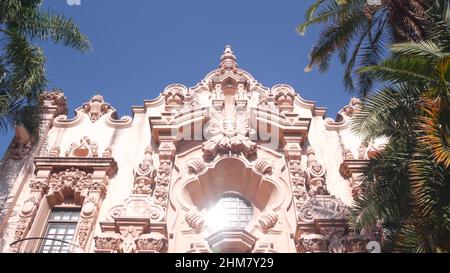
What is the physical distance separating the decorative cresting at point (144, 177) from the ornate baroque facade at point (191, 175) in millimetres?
34

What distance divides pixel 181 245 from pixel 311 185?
4406mm

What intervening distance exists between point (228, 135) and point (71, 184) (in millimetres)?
5465

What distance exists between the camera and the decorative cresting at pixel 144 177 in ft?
45.0

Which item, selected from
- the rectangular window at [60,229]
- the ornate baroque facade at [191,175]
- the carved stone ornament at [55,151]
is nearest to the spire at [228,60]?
the ornate baroque facade at [191,175]

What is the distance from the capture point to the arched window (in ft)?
47.3

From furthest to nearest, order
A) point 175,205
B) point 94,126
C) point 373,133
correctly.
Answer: point 94,126 → point 175,205 → point 373,133

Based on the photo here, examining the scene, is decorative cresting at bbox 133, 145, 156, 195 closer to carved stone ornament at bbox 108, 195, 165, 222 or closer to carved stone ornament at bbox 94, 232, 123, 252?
carved stone ornament at bbox 108, 195, 165, 222

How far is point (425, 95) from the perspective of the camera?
9.22m

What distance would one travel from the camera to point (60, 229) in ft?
45.4

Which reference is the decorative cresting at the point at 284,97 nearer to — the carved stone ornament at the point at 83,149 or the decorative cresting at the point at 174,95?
the decorative cresting at the point at 174,95
